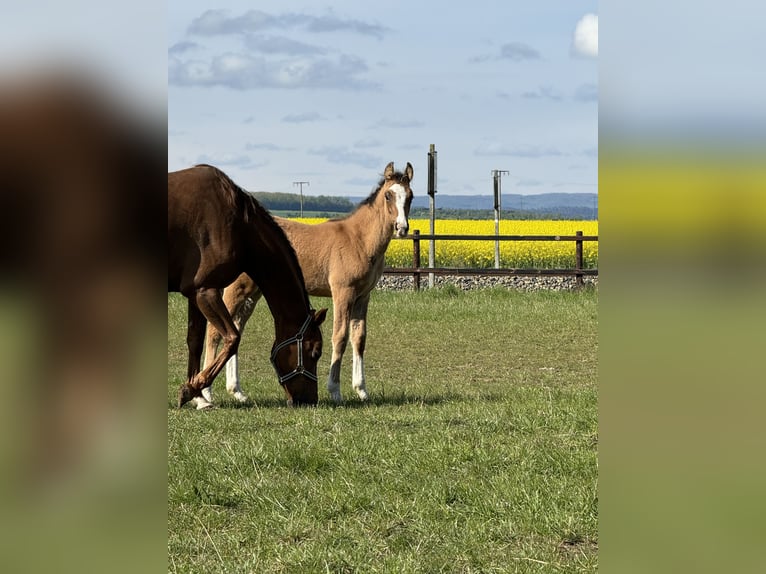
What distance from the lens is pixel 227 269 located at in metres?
8.09

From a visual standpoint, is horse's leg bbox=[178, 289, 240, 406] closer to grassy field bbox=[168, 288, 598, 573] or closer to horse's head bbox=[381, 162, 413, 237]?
grassy field bbox=[168, 288, 598, 573]

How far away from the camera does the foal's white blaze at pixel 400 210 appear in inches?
389

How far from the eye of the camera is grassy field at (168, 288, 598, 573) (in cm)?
408

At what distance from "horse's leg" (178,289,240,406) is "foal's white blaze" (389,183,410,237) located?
7.71 feet

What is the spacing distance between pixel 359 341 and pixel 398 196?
1.55 meters

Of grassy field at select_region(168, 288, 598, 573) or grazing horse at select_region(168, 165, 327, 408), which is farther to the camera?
grazing horse at select_region(168, 165, 327, 408)

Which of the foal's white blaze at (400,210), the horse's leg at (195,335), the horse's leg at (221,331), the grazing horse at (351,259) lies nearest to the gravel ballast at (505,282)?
the grazing horse at (351,259)

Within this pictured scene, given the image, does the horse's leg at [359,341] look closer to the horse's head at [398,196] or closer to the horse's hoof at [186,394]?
the horse's head at [398,196]

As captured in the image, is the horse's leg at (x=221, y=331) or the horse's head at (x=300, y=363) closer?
the horse's leg at (x=221, y=331)

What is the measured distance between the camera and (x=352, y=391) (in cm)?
1005
